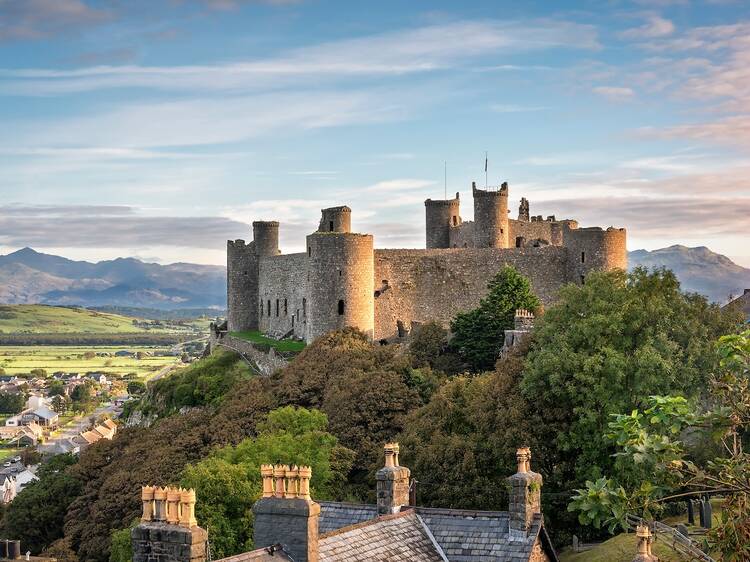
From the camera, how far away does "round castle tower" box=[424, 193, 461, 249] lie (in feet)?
227

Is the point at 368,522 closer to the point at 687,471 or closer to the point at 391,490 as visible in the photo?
the point at 391,490

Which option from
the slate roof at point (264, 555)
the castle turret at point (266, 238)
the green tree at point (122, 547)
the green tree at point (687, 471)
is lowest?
the green tree at point (122, 547)

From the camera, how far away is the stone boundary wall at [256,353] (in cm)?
6028

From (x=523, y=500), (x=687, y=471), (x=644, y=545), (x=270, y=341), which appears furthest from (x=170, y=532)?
(x=270, y=341)

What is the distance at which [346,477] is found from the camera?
4003 centimetres

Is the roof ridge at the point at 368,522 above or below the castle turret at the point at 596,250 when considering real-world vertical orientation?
below

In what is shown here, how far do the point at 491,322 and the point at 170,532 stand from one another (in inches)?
1465

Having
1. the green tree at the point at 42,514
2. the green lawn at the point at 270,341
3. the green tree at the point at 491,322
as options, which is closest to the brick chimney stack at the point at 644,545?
the green tree at the point at 491,322

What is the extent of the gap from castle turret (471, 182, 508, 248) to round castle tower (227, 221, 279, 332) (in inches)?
586

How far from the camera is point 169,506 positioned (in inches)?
648

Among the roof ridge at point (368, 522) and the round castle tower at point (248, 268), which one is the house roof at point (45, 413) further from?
the roof ridge at point (368, 522)

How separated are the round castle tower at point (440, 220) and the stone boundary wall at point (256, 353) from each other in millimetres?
12328

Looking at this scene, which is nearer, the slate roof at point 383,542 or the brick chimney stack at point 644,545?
the brick chimney stack at point 644,545

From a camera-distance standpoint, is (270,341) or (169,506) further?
(270,341)
